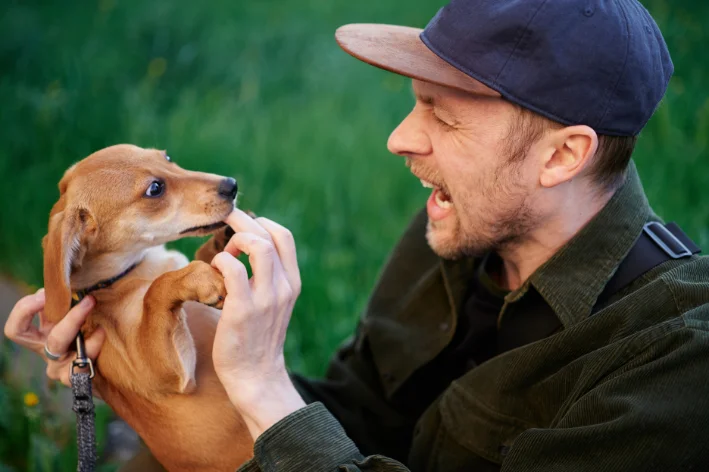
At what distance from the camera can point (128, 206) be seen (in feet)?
7.35

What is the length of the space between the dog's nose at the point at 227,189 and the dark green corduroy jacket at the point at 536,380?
0.70m

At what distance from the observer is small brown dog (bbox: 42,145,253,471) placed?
204 centimetres

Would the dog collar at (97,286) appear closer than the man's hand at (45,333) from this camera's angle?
No

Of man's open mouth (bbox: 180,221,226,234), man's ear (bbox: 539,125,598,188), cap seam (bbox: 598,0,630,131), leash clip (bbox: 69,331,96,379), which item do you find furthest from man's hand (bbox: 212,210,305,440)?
cap seam (bbox: 598,0,630,131)

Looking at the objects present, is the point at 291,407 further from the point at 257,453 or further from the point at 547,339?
the point at 547,339

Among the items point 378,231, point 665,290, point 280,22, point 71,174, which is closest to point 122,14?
point 280,22

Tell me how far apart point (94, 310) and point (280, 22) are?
4.73 metres

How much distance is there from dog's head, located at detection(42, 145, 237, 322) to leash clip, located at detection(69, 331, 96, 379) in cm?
20

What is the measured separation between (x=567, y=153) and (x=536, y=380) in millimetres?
632

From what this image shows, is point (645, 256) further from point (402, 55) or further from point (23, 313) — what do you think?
point (23, 313)

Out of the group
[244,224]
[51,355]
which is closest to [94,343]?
[51,355]

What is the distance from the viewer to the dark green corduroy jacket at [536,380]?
1.54 metres

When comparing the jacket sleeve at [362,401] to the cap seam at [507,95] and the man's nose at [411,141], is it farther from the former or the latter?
the cap seam at [507,95]

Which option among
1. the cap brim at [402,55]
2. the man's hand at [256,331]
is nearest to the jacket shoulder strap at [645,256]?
the cap brim at [402,55]
